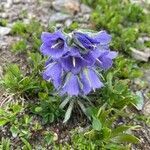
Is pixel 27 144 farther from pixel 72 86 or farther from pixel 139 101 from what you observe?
pixel 139 101

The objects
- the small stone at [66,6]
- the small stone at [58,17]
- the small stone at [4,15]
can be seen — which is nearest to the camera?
the small stone at [4,15]

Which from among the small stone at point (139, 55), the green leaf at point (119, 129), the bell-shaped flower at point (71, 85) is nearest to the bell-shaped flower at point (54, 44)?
the bell-shaped flower at point (71, 85)

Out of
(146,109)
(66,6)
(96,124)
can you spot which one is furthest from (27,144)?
(66,6)

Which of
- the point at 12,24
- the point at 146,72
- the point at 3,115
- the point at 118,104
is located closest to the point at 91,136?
the point at 118,104

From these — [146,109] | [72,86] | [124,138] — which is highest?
[72,86]

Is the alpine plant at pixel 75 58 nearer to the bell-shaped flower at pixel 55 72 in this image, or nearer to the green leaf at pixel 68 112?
the bell-shaped flower at pixel 55 72

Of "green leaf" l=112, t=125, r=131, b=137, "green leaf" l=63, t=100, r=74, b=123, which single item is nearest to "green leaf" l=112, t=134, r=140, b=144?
"green leaf" l=112, t=125, r=131, b=137

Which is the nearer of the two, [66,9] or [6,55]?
[6,55]

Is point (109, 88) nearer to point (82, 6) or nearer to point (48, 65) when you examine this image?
point (48, 65)
